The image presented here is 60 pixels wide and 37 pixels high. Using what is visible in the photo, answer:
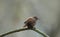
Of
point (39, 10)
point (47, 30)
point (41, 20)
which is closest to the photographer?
point (47, 30)

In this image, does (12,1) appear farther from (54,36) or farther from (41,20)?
(54,36)

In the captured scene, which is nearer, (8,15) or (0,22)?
(0,22)

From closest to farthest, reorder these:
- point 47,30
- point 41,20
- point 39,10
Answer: point 47,30 < point 41,20 < point 39,10

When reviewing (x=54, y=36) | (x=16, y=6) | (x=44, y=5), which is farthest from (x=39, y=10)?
(x=54, y=36)

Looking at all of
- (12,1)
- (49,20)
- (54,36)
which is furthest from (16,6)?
(54,36)

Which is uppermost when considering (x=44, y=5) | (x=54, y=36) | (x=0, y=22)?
(x=44, y=5)

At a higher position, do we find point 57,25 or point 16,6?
point 16,6

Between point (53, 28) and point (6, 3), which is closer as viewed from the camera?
point (53, 28)

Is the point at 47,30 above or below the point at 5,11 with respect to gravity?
below

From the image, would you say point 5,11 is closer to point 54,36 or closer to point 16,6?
point 16,6
